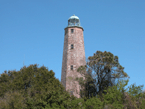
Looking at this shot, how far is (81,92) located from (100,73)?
14.7ft

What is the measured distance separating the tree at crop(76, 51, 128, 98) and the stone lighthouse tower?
2.53 m

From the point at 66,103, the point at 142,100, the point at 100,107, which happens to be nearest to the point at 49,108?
the point at 66,103

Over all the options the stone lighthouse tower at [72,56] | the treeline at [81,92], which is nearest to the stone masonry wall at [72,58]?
the stone lighthouse tower at [72,56]

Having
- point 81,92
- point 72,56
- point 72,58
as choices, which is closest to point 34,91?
point 81,92

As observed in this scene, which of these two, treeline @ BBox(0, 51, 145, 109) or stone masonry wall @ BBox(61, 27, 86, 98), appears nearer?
treeline @ BBox(0, 51, 145, 109)

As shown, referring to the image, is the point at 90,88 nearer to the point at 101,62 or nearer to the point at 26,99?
the point at 101,62

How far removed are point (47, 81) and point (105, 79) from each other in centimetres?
1036

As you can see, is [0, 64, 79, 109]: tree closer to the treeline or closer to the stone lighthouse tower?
the treeline

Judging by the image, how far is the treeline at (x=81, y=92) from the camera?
25.5m

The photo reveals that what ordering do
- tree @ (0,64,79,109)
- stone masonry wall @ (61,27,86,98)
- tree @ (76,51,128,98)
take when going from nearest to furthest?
tree @ (0,64,79,109) < tree @ (76,51,128,98) < stone masonry wall @ (61,27,86,98)

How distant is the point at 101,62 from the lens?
35125mm

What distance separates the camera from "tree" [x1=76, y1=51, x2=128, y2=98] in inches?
1375

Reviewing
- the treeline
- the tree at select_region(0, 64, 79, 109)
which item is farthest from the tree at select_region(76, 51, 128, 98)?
the tree at select_region(0, 64, 79, 109)

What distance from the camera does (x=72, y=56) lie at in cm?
4100
